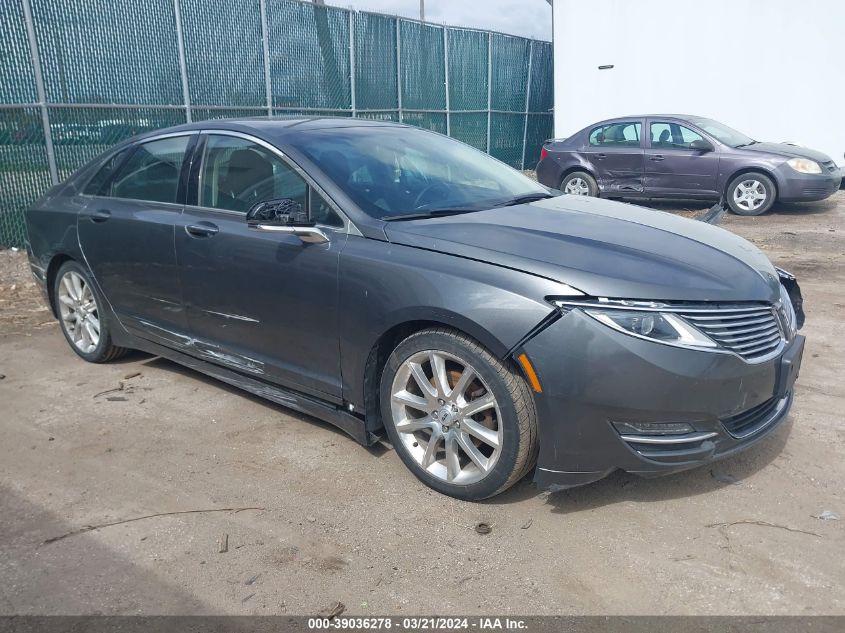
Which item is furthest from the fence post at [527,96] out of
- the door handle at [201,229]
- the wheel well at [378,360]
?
the wheel well at [378,360]

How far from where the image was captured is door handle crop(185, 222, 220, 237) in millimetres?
4133

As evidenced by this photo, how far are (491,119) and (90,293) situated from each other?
45.9 ft

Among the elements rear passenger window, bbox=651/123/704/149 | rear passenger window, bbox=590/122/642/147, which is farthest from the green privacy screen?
rear passenger window, bbox=651/123/704/149

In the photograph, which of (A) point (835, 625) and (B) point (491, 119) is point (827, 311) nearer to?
(A) point (835, 625)

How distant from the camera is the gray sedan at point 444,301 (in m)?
2.93

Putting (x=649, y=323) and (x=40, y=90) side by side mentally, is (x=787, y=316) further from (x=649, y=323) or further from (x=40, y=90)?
(x=40, y=90)

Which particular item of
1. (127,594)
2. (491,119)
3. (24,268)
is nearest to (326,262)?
(127,594)

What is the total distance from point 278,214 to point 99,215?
6.14ft

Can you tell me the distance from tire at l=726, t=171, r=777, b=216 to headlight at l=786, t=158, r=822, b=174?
37cm

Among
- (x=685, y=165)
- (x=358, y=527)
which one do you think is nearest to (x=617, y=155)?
(x=685, y=165)

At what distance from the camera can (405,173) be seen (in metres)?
4.01

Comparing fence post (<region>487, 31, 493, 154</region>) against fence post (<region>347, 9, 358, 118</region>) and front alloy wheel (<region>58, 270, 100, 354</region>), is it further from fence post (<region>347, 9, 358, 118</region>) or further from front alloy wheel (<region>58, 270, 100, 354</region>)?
front alloy wheel (<region>58, 270, 100, 354</region>)

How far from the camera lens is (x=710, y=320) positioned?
299 cm

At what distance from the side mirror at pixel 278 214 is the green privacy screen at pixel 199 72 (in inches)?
78.2
